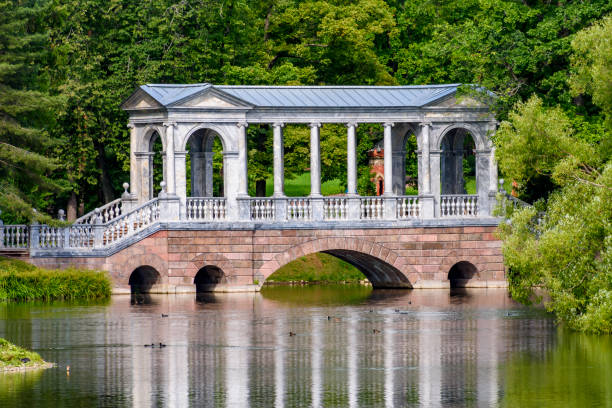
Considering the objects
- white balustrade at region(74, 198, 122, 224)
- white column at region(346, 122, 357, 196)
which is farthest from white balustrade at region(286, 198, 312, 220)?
white balustrade at region(74, 198, 122, 224)

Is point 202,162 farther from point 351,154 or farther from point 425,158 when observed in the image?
point 425,158

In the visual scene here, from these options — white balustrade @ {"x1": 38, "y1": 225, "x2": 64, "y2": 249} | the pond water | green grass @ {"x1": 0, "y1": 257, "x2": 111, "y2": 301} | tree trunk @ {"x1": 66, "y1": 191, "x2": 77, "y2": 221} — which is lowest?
the pond water

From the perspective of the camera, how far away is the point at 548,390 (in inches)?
1021

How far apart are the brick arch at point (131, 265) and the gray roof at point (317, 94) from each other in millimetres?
5385

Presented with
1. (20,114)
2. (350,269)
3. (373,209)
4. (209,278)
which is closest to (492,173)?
(373,209)

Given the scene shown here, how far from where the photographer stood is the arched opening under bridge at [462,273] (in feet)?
167

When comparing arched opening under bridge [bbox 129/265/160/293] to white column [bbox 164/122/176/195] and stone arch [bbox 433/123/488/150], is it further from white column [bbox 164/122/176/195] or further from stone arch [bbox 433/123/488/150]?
stone arch [bbox 433/123/488/150]

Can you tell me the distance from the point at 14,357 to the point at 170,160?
2011cm

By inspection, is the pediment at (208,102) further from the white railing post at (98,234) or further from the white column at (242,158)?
the white railing post at (98,234)

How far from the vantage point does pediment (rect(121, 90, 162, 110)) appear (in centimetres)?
4890

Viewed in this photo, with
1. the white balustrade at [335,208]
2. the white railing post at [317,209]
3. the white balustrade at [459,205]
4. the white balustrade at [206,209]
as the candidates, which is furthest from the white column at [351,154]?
the white balustrade at [206,209]

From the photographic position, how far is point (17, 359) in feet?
95.6

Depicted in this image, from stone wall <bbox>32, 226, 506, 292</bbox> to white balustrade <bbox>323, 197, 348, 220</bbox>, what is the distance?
576mm

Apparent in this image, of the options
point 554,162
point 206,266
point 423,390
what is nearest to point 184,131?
point 206,266
